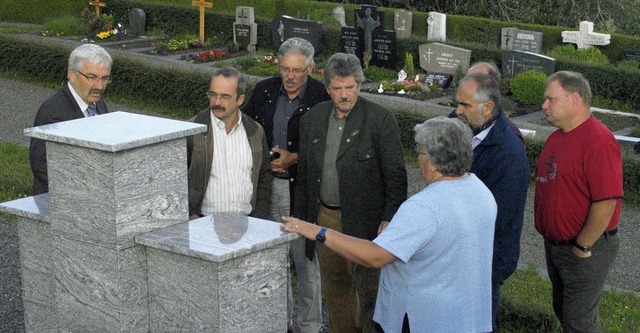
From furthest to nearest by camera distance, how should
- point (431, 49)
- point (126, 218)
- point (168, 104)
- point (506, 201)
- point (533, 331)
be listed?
point (431, 49) < point (168, 104) < point (533, 331) < point (506, 201) < point (126, 218)

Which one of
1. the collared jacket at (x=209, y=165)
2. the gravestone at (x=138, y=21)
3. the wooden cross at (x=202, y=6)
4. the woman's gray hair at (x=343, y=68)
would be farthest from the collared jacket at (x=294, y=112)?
the gravestone at (x=138, y=21)

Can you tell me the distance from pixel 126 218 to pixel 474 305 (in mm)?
1467

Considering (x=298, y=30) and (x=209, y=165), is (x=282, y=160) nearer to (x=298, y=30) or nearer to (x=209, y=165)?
(x=209, y=165)

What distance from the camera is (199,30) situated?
2042 centimetres

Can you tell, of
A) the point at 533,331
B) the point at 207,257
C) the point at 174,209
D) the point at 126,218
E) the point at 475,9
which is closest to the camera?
the point at 207,257

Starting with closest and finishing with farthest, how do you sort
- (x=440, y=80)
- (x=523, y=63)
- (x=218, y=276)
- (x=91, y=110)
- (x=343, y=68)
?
(x=218, y=276) → (x=343, y=68) → (x=91, y=110) → (x=440, y=80) → (x=523, y=63)

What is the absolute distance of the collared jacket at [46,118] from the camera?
509cm

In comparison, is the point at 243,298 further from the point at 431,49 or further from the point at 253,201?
the point at 431,49

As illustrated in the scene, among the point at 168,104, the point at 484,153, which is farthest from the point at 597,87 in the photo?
the point at 484,153

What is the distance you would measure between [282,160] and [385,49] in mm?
11177

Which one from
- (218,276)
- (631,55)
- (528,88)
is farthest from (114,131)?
(631,55)

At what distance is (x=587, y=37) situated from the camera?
57.1 feet

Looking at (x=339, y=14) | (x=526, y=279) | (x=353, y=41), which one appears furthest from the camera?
(x=339, y=14)

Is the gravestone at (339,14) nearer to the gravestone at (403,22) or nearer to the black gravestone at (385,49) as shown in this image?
the gravestone at (403,22)
